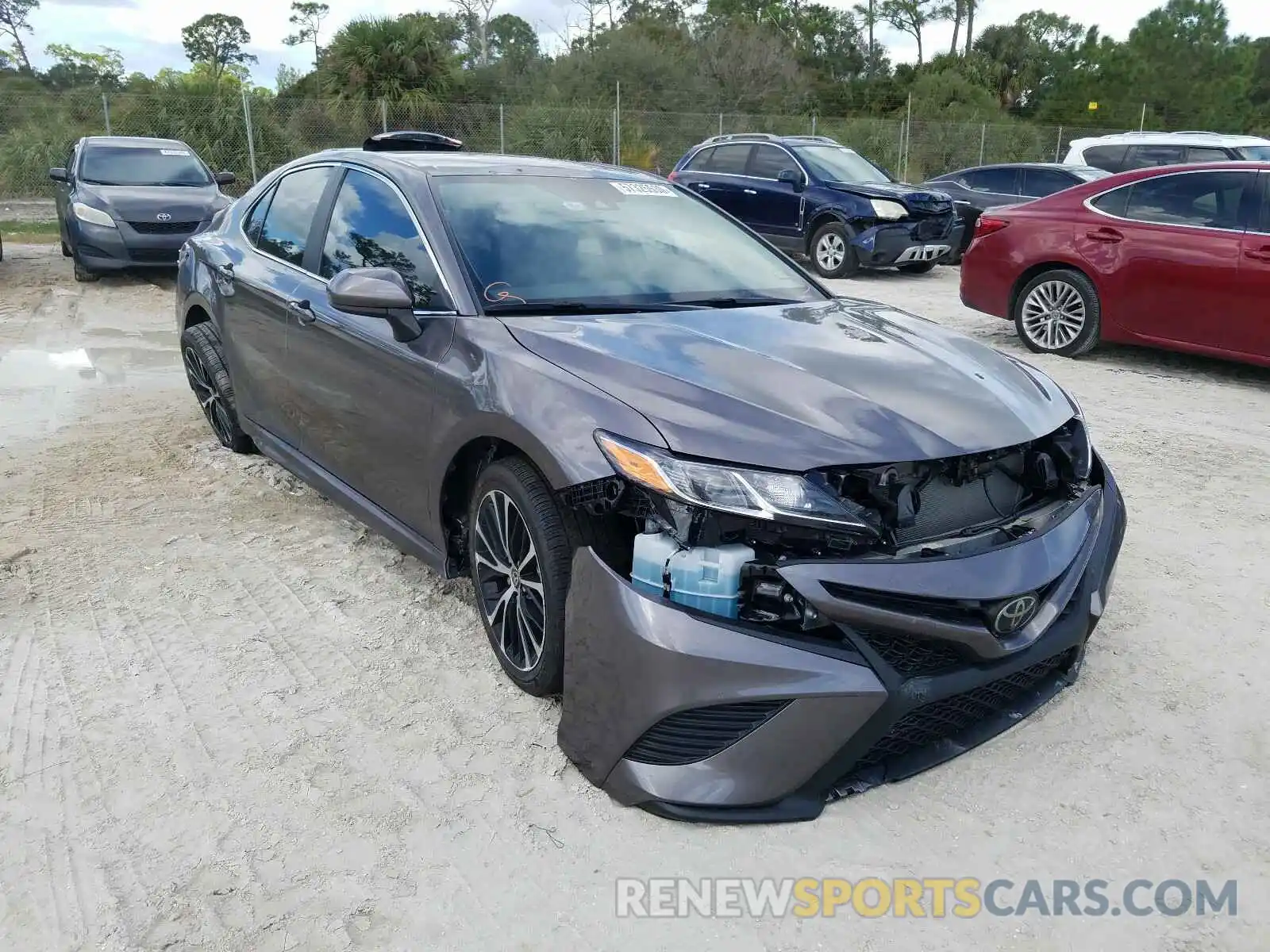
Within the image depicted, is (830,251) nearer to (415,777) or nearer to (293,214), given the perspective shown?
(293,214)

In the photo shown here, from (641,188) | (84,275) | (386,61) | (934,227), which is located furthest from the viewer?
(386,61)

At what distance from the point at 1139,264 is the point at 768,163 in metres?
6.98

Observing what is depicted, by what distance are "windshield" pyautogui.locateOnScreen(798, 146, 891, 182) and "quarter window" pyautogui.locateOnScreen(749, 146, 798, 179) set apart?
20 centimetres

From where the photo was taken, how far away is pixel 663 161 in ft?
77.3

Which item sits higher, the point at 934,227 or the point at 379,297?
the point at 934,227

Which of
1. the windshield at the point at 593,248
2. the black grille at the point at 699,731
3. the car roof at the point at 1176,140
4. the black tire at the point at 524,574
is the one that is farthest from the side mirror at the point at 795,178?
the black grille at the point at 699,731

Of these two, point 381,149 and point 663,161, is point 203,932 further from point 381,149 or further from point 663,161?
point 663,161

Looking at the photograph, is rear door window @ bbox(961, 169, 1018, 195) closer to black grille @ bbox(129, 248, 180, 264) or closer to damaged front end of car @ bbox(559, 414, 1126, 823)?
black grille @ bbox(129, 248, 180, 264)

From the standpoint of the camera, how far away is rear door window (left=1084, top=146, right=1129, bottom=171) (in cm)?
1420

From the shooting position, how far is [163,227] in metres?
11.3

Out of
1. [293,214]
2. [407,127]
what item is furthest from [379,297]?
[407,127]

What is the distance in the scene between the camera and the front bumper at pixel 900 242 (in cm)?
1216

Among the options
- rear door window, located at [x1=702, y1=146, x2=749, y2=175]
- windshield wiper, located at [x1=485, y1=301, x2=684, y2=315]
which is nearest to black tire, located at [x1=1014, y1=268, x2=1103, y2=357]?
windshield wiper, located at [x1=485, y1=301, x2=684, y2=315]
